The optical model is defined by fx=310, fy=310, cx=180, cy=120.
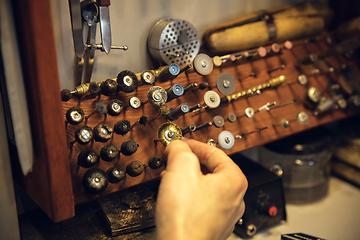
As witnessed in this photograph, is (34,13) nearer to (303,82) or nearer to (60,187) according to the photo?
(60,187)

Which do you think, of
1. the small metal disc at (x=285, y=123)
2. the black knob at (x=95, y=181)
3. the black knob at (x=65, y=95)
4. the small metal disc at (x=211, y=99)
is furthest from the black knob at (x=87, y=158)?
the small metal disc at (x=285, y=123)

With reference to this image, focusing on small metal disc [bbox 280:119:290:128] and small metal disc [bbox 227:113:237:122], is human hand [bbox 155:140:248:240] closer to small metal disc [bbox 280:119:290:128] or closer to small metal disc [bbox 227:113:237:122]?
small metal disc [bbox 227:113:237:122]

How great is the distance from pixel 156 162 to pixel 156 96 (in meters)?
0.18

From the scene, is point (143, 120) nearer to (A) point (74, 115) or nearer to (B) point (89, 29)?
(A) point (74, 115)

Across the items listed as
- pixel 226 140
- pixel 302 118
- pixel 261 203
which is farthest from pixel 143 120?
pixel 302 118

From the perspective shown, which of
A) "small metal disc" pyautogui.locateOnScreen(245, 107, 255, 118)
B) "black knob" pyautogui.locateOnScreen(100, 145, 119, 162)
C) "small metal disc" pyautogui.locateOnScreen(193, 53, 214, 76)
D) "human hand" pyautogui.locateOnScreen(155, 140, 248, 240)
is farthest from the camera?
"small metal disc" pyautogui.locateOnScreen(245, 107, 255, 118)

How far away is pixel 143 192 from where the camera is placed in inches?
37.5

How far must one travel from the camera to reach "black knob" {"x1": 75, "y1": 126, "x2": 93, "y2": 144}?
76 cm

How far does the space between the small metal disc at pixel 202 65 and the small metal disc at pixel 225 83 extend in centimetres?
6

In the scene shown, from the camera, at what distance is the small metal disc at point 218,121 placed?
95 centimetres

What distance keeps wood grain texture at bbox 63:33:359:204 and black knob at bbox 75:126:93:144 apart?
3cm

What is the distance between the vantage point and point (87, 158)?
0.76m

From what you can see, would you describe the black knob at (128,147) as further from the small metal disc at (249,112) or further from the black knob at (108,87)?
the small metal disc at (249,112)

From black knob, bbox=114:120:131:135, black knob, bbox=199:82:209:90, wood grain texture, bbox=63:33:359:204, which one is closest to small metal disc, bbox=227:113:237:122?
wood grain texture, bbox=63:33:359:204
